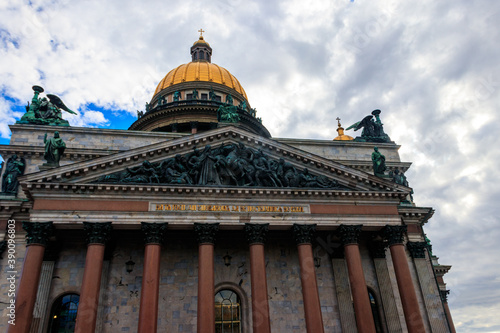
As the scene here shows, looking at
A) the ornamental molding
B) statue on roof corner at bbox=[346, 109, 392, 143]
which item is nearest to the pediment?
the ornamental molding

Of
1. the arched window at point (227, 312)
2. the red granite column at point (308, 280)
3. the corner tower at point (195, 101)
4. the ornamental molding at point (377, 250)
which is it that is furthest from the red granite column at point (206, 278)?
the corner tower at point (195, 101)

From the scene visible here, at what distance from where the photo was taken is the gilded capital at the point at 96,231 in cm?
1717

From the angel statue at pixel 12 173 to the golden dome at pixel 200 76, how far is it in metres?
21.9

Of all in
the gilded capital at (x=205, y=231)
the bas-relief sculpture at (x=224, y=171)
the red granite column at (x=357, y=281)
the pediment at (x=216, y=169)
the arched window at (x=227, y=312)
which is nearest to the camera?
the red granite column at (x=357, y=281)

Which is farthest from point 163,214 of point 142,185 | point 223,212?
point 223,212

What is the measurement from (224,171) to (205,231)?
10.7 feet

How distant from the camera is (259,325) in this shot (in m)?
16.5

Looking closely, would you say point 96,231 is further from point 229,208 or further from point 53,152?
point 229,208

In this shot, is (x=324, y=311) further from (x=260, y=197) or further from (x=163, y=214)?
(x=163, y=214)

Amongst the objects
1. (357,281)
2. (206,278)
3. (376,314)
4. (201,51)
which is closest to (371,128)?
(376,314)

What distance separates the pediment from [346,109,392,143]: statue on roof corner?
10.2m

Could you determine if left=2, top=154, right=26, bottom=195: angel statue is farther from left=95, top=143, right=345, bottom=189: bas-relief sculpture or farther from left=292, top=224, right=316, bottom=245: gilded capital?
left=292, top=224, right=316, bottom=245: gilded capital

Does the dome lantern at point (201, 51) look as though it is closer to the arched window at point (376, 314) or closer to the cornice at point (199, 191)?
the cornice at point (199, 191)

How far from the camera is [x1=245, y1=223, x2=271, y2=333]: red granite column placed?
16578mm
